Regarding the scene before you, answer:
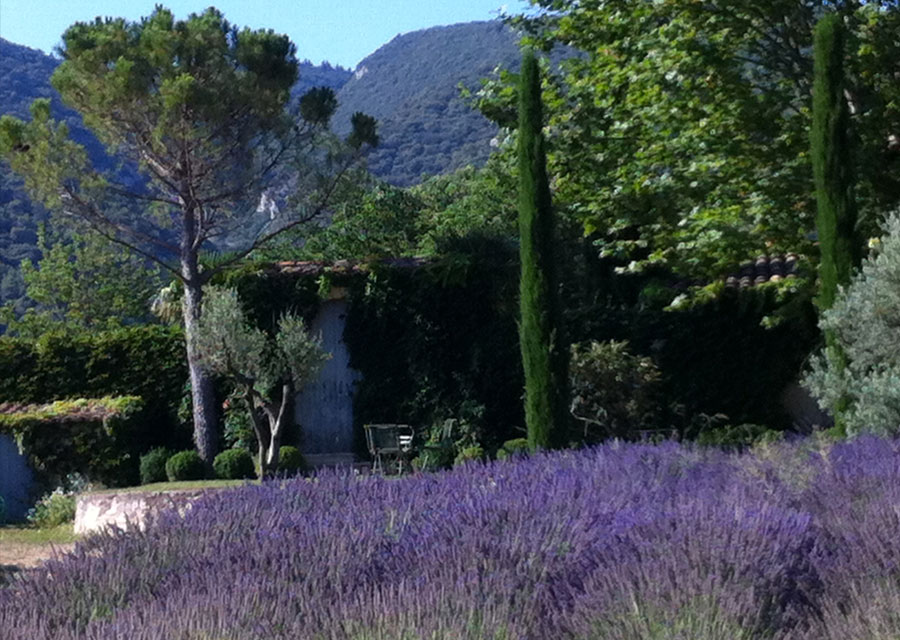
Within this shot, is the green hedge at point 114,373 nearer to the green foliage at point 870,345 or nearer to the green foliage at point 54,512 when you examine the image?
the green foliage at point 54,512

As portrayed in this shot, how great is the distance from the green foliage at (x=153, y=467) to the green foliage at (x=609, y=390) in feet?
20.1

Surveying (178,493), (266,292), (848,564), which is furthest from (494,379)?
(848,564)

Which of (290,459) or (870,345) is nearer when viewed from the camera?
(870,345)

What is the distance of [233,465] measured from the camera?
16969 millimetres

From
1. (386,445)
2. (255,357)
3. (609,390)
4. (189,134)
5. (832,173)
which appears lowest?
(386,445)

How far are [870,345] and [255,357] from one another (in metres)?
8.45

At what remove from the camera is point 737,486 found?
18.0 feet

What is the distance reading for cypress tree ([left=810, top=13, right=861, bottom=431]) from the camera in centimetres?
1070

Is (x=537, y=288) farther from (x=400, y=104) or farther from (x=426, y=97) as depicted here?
(x=400, y=104)

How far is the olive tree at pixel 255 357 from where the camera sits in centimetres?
1577

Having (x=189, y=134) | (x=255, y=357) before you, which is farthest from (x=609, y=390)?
(x=189, y=134)

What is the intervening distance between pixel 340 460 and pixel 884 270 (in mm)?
9931

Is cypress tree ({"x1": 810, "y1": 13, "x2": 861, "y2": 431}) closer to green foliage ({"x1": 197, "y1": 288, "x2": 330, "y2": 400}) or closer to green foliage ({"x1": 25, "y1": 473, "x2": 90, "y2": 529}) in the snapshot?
green foliage ({"x1": 197, "y1": 288, "x2": 330, "y2": 400})

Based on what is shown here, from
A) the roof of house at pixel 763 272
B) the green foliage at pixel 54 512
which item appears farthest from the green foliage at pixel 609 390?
the green foliage at pixel 54 512
